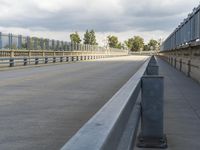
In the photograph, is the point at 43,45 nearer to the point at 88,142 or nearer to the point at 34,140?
the point at 34,140

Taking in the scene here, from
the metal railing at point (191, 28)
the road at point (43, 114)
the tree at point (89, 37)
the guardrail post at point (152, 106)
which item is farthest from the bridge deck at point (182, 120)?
the tree at point (89, 37)

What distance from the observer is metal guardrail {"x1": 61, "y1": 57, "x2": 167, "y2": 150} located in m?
2.46

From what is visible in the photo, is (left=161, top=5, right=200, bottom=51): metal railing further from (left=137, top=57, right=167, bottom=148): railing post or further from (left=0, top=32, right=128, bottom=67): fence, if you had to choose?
(left=0, top=32, right=128, bottom=67): fence

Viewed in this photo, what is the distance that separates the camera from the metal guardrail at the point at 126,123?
2.46m

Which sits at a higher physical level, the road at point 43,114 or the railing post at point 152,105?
the railing post at point 152,105

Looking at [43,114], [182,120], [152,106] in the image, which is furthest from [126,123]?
[43,114]

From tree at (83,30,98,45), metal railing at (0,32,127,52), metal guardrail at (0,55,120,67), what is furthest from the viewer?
tree at (83,30,98,45)

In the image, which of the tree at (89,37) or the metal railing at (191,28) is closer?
the metal railing at (191,28)

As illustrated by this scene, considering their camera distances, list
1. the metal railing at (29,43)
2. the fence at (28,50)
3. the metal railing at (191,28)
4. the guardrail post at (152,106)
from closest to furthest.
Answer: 1. the guardrail post at (152,106)
2. the metal railing at (191,28)
3. the fence at (28,50)
4. the metal railing at (29,43)

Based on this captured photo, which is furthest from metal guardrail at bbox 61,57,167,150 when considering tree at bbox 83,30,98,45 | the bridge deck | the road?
tree at bbox 83,30,98,45

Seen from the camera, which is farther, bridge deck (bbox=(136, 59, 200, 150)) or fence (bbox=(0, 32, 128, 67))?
fence (bbox=(0, 32, 128, 67))

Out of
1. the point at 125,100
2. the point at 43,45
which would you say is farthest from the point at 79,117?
the point at 43,45

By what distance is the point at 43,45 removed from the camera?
167 ft

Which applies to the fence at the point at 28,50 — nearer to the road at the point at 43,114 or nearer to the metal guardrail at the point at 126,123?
the road at the point at 43,114
